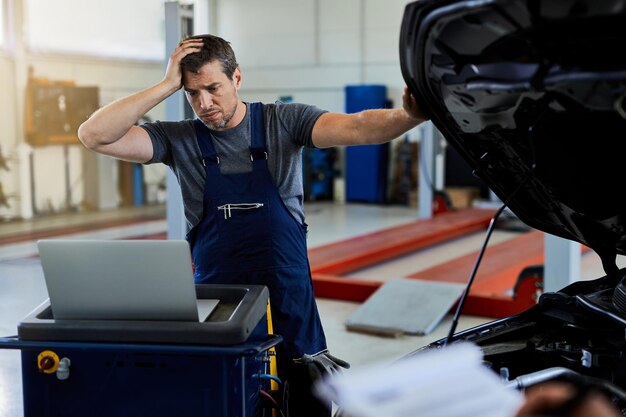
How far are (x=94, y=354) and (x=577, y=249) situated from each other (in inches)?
138

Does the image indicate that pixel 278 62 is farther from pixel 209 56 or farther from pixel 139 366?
pixel 139 366

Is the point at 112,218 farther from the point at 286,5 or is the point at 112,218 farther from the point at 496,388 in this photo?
the point at 496,388

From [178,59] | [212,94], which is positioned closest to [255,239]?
[212,94]

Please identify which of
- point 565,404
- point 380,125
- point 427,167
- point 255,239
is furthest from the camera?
point 427,167

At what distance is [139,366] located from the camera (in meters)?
1.50

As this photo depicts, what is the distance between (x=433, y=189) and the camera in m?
9.69

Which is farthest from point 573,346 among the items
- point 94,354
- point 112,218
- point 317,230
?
point 112,218

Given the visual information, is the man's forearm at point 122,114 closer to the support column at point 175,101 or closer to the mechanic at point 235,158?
the mechanic at point 235,158

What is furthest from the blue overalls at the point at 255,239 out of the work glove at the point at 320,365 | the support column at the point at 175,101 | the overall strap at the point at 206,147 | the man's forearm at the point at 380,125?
the support column at the point at 175,101

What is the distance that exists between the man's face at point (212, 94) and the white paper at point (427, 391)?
1.41m

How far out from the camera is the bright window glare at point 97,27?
10.4 m

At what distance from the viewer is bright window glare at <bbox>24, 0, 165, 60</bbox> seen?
1042 centimetres

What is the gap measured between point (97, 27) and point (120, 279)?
10.2m

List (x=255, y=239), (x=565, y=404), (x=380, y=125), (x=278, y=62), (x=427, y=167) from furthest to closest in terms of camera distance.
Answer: (x=278, y=62) → (x=427, y=167) → (x=255, y=239) → (x=380, y=125) → (x=565, y=404)
